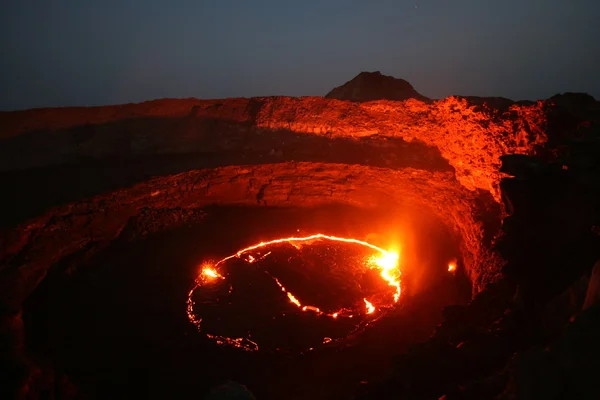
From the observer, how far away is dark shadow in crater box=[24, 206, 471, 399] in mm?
5934

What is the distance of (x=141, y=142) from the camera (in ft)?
33.9

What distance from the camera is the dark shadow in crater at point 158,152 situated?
9.12m

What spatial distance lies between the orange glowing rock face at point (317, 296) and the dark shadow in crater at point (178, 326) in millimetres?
215

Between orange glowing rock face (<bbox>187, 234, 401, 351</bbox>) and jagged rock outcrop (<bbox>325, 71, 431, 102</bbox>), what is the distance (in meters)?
7.15

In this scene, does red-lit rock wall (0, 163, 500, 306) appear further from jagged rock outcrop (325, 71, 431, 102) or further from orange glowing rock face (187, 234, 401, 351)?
jagged rock outcrop (325, 71, 431, 102)

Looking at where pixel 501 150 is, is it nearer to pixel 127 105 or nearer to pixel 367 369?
pixel 367 369

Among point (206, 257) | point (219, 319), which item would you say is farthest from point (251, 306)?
point (206, 257)

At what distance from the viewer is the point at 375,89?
15.2 m

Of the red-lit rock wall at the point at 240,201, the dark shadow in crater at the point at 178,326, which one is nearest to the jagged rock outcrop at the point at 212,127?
the red-lit rock wall at the point at 240,201

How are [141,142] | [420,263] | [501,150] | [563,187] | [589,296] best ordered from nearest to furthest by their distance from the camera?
[589,296] < [563,187] < [501,150] < [420,263] < [141,142]

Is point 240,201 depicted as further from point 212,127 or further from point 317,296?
point 317,296

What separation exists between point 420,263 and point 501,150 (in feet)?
9.70

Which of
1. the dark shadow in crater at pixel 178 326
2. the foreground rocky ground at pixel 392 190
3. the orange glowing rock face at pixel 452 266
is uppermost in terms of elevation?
the foreground rocky ground at pixel 392 190

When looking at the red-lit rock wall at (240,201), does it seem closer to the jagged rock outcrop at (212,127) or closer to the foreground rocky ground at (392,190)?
the foreground rocky ground at (392,190)
